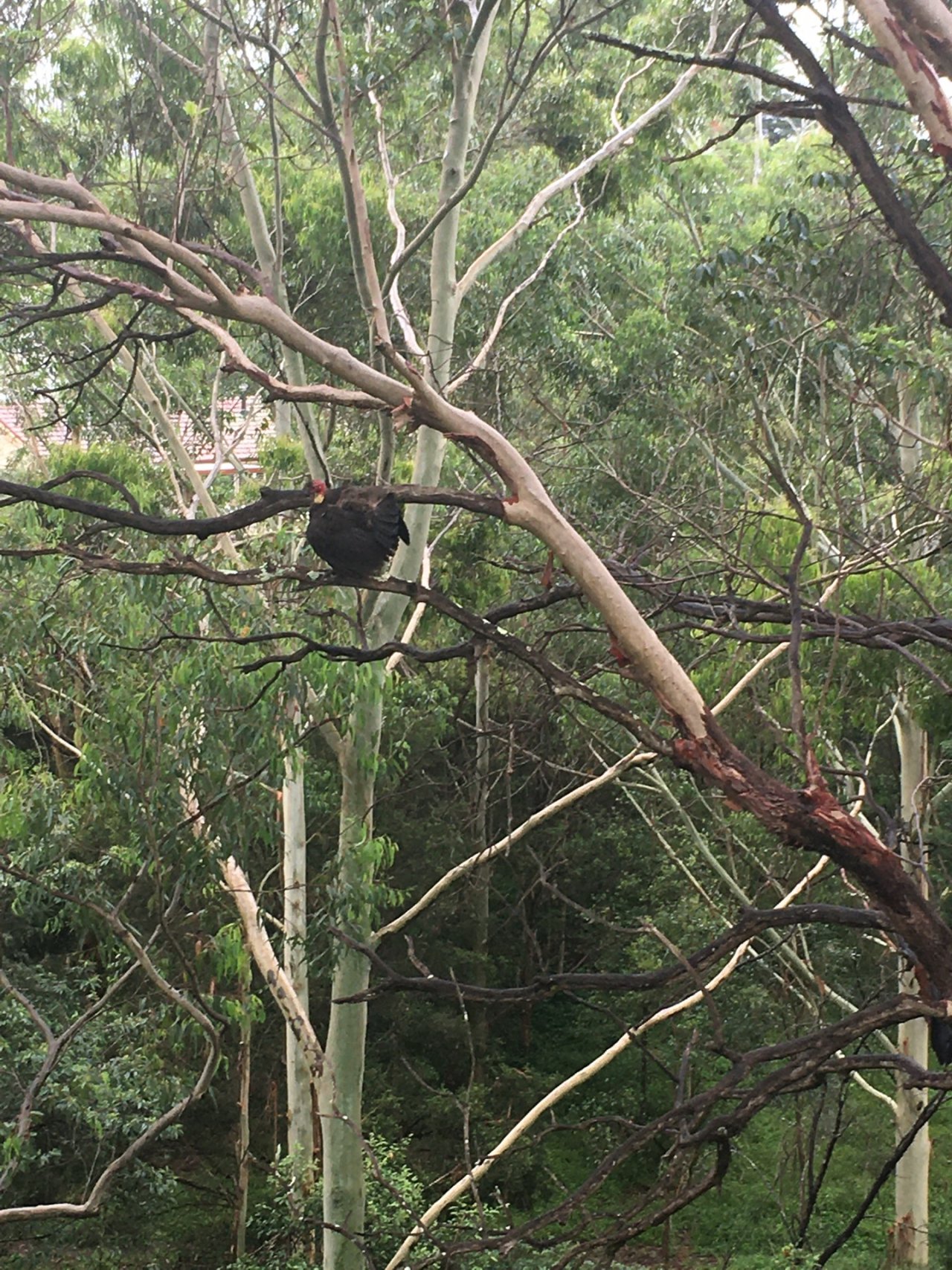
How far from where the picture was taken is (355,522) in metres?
2.76

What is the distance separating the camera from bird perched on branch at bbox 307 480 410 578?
2746mm

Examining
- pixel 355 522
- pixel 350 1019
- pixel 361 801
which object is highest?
pixel 361 801

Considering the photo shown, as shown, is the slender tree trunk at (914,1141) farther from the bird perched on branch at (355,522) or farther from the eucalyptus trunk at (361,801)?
the bird perched on branch at (355,522)

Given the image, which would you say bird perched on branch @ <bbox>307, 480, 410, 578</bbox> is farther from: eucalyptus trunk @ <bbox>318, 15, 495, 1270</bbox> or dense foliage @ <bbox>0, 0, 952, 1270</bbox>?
eucalyptus trunk @ <bbox>318, 15, 495, 1270</bbox>

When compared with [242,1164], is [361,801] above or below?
above

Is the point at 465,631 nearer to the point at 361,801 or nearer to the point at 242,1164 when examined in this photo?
the point at 361,801

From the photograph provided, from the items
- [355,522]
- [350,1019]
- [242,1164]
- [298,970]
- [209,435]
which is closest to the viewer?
[355,522]

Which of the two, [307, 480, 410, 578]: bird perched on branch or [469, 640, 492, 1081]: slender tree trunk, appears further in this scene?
[469, 640, 492, 1081]: slender tree trunk

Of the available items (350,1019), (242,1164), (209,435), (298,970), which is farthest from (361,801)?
(209,435)

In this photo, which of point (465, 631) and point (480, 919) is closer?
point (465, 631)

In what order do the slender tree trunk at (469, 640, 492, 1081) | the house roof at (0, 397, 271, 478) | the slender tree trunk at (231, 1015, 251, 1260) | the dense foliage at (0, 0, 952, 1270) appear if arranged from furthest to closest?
the slender tree trunk at (469, 640, 492, 1081), the house roof at (0, 397, 271, 478), the slender tree trunk at (231, 1015, 251, 1260), the dense foliage at (0, 0, 952, 1270)

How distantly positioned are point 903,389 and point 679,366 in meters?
1.71

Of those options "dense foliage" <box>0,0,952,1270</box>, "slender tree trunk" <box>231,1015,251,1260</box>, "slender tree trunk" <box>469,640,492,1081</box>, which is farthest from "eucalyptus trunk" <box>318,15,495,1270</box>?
"slender tree trunk" <box>469,640,492,1081</box>

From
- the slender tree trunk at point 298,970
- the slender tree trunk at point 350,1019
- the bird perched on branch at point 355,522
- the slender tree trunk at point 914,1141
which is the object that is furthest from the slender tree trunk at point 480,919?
the bird perched on branch at point 355,522
